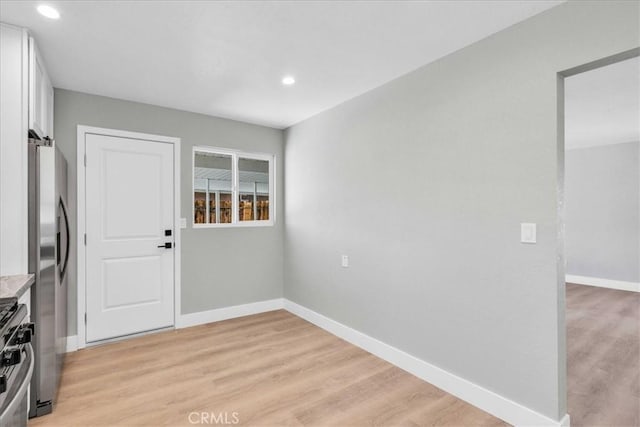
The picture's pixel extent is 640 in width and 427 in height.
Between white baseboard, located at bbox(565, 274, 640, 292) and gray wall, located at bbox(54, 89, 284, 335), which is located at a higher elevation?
gray wall, located at bbox(54, 89, 284, 335)

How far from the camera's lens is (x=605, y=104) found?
356 cm

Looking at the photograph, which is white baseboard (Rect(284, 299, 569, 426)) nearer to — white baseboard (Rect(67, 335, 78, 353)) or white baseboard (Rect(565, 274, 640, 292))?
white baseboard (Rect(67, 335, 78, 353))

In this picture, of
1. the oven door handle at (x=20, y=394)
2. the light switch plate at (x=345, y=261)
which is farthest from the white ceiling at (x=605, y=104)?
the oven door handle at (x=20, y=394)

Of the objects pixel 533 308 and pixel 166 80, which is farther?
pixel 166 80

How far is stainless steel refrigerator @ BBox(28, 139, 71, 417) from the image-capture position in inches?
77.5

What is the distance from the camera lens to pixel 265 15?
1939 mm

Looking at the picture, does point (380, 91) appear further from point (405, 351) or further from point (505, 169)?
point (405, 351)

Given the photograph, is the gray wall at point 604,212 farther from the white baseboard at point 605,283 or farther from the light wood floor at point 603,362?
the light wood floor at point 603,362

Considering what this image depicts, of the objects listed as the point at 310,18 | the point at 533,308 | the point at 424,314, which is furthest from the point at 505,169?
the point at 310,18

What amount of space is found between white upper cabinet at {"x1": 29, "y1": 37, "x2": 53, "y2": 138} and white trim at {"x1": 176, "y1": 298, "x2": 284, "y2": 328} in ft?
7.52

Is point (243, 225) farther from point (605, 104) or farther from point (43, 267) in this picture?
point (605, 104)

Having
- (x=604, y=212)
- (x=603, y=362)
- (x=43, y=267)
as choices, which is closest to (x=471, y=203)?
(x=603, y=362)

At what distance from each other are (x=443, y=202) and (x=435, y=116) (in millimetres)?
671

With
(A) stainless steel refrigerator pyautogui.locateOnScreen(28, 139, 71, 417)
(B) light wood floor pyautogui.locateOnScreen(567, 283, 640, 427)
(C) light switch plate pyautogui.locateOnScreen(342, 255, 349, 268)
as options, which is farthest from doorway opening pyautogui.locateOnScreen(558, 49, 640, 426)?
(A) stainless steel refrigerator pyautogui.locateOnScreen(28, 139, 71, 417)
